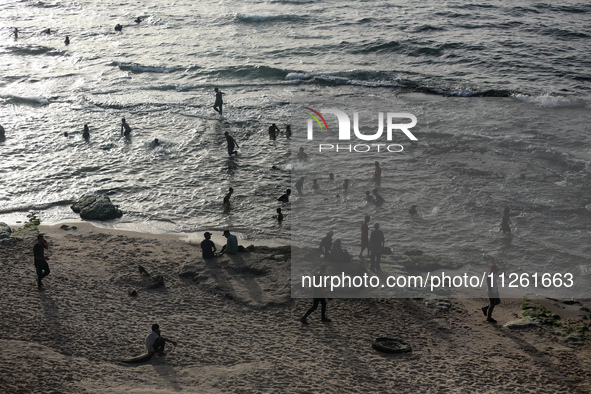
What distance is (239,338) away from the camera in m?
12.8

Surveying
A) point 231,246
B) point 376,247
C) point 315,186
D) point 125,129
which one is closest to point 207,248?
point 231,246

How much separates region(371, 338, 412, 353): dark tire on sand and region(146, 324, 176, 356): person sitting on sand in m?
4.38

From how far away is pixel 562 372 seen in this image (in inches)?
458

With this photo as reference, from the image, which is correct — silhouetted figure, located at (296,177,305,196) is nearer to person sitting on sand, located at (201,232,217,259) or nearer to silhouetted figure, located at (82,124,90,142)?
person sitting on sand, located at (201,232,217,259)

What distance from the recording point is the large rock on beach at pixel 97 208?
20.2 m

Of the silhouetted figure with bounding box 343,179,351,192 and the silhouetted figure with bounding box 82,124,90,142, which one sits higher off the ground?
the silhouetted figure with bounding box 82,124,90,142

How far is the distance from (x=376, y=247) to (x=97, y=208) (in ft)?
33.8

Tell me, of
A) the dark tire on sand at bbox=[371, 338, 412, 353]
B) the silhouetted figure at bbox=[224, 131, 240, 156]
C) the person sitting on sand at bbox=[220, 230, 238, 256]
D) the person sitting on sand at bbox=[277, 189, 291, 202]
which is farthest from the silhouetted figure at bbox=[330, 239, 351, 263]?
the silhouetted figure at bbox=[224, 131, 240, 156]

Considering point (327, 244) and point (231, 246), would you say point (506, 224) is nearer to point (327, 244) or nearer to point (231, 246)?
point (327, 244)

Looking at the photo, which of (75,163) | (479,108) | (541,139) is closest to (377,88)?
(479,108)

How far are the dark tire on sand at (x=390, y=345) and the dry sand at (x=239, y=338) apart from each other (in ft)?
0.48

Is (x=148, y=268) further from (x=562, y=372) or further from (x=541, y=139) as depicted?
(x=541, y=139)

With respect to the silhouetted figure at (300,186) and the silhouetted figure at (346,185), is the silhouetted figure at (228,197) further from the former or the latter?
the silhouetted figure at (346,185)

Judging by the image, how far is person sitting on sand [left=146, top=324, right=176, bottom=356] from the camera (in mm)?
11920
